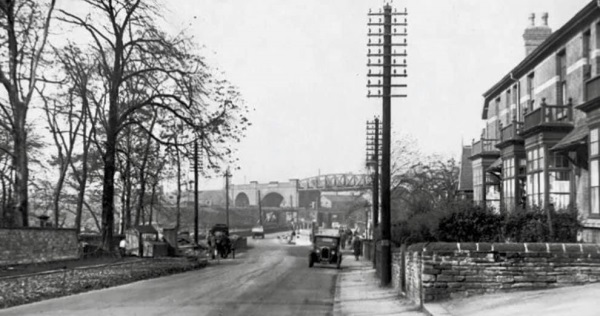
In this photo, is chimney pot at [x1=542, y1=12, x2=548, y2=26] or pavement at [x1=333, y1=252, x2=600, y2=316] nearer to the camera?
pavement at [x1=333, y1=252, x2=600, y2=316]

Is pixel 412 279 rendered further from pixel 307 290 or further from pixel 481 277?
pixel 307 290

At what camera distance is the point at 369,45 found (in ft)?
75.6

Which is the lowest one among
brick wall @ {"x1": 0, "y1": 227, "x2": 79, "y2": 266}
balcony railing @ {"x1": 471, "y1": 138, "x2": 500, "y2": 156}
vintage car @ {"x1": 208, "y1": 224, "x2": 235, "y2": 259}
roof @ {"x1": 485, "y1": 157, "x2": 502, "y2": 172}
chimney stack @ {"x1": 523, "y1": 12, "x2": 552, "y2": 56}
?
vintage car @ {"x1": 208, "y1": 224, "x2": 235, "y2": 259}

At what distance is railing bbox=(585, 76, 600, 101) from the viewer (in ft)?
70.5

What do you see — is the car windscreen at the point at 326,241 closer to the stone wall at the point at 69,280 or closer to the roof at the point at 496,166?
the roof at the point at 496,166

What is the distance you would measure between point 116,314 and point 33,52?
71.5 ft

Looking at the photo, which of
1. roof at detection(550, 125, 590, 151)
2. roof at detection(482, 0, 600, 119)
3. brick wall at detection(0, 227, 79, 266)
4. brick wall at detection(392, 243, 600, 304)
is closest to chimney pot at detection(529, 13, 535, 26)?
roof at detection(482, 0, 600, 119)

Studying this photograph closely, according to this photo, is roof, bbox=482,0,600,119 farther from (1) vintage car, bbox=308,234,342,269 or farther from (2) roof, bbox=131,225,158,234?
(2) roof, bbox=131,225,158,234

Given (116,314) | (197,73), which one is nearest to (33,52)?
(197,73)

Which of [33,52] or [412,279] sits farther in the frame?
[33,52]

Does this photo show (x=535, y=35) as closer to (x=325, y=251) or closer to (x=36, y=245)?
(x=325, y=251)

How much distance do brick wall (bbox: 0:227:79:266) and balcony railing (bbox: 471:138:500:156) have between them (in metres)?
22.2

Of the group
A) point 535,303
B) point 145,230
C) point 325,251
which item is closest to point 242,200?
point 145,230

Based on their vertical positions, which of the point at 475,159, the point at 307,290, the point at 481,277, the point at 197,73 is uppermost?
the point at 197,73
